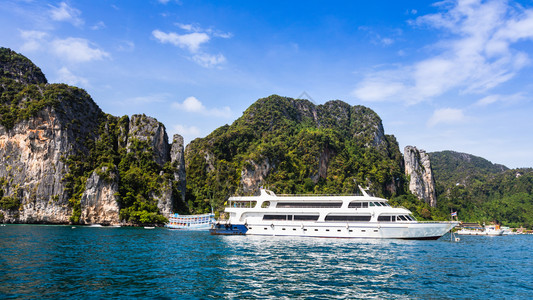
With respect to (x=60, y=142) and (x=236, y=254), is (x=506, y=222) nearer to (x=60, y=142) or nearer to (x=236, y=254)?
(x=236, y=254)

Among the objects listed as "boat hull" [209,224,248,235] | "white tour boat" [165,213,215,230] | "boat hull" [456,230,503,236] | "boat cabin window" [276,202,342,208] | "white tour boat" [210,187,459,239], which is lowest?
"boat hull" [456,230,503,236]

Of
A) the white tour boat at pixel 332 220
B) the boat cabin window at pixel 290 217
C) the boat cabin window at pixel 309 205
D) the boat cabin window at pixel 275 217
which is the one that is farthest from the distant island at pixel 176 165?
the boat cabin window at pixel 309 205

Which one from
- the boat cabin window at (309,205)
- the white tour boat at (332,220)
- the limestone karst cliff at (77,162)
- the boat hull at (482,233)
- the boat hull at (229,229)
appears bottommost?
the boat hull at (482,233)

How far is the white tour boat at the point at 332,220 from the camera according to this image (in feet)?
138

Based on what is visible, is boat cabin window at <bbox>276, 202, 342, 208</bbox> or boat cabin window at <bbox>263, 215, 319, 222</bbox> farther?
boat cabin window at <bbox>263, 215, 319, 222</bbox>

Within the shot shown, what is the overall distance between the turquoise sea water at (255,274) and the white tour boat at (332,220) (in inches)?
463

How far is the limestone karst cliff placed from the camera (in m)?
81.5

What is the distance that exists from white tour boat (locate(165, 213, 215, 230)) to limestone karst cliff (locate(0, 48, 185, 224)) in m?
8.85

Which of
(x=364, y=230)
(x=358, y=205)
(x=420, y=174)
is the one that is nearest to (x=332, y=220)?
(x=358, y=205)

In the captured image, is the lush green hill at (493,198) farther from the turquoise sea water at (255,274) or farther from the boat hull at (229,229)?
the turquoise sea water at (255,274)

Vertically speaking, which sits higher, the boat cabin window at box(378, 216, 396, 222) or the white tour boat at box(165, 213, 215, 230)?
the boat cabin window at box(378, 216, 396, 222)

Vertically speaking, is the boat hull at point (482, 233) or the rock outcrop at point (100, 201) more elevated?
the rock outcrop at point (100, 201)

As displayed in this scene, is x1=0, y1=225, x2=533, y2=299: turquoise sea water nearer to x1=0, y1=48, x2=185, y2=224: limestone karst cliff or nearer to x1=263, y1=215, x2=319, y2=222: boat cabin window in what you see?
x1=263, y1=215, x2=319, y2=222: boat cabin window

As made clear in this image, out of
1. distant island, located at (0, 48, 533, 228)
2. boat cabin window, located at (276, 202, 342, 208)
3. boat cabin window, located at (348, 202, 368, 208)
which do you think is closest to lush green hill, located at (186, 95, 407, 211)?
distant island, located at (0, 48, 533, 228)
